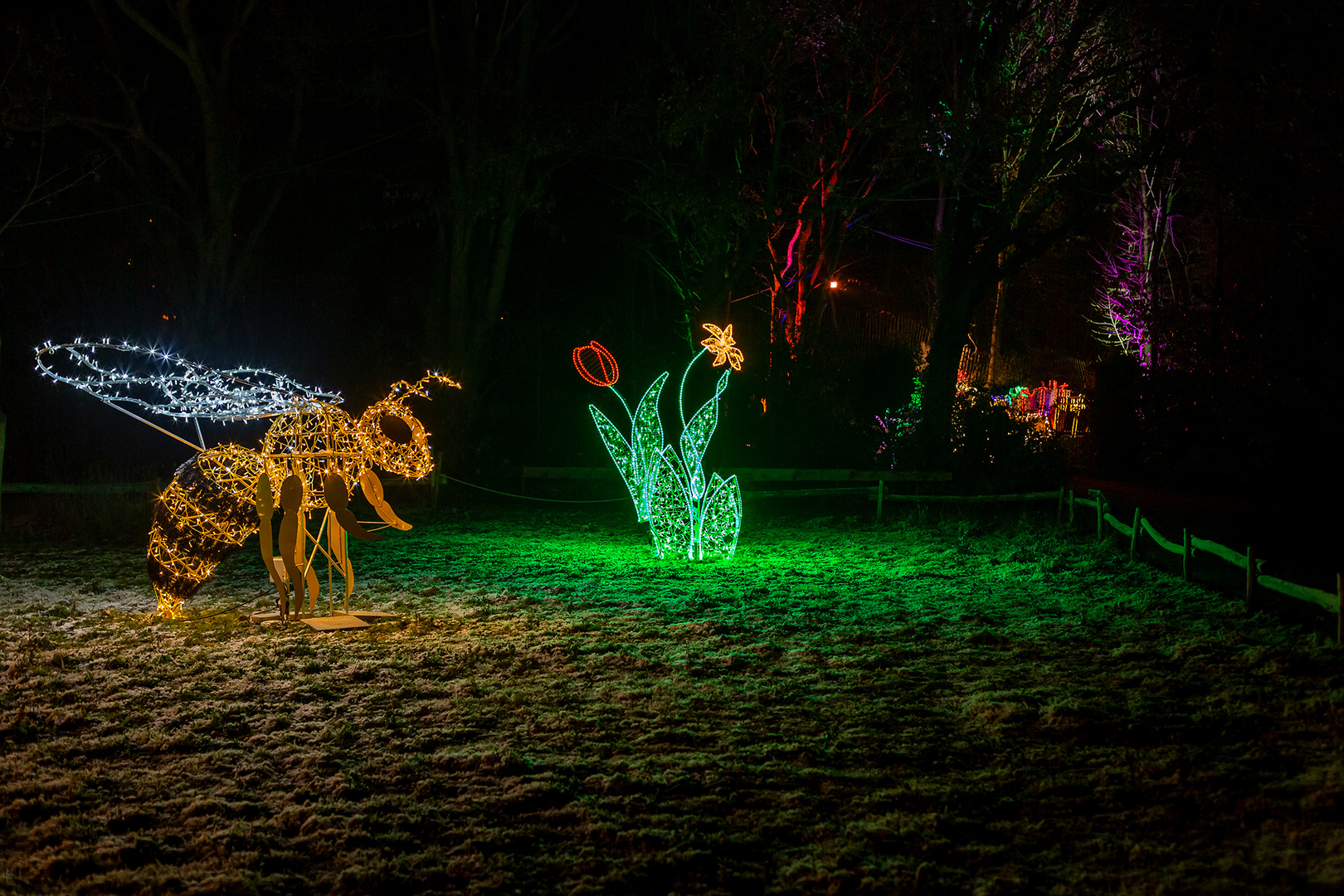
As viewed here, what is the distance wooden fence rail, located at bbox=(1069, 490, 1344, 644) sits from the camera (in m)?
6.30

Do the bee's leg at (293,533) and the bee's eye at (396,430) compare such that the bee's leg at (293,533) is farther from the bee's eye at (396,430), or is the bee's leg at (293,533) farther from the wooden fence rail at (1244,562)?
the bee's eye at (396,430)

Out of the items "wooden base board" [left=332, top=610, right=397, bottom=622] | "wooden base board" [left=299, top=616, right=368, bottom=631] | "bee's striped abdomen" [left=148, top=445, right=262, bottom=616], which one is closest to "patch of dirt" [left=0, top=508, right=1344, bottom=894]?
"wooden base board" [left=299, top=616, right=368, bottom=631]

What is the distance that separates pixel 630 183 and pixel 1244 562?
47.2 feet

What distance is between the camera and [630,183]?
1972 cm

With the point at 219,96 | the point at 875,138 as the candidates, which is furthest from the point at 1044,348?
the point at 219,96

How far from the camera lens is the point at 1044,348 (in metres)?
33.0

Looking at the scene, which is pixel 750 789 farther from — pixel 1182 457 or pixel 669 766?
pixel 1182 457

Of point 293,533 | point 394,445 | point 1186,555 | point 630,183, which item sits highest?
point 630,183

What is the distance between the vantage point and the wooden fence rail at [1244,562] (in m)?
6.30

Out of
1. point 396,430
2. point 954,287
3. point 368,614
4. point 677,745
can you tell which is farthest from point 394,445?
point 954,287

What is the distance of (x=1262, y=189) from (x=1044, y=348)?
1986 cm

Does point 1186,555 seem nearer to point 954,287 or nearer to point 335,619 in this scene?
point 335,619

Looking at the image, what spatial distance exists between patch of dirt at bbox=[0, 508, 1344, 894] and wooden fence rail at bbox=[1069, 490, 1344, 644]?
26 centimetres

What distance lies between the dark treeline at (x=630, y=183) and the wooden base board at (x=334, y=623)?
32.2ft
